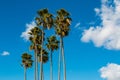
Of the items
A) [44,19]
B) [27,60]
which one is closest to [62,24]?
[44,19]

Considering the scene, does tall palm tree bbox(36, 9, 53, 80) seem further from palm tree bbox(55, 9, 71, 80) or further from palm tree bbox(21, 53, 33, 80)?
palm tree bbox(21, 53, 33, 80)

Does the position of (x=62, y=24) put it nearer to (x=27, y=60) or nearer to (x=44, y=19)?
(x=44, y=19)

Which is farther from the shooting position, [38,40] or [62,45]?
[38,40]

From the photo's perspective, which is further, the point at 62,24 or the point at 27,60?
the point at 27,60

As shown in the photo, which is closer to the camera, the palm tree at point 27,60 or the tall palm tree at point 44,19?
the tall palm tree at point 44,19

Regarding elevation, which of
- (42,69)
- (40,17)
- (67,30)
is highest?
(40,17)

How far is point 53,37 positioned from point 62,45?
9.25m

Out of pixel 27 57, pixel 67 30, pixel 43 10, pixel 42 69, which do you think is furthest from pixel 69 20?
pixel 27 57

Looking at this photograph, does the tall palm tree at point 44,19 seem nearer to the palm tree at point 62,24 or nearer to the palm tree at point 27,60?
the palm tree at point 62,24

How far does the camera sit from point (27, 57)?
304 feet

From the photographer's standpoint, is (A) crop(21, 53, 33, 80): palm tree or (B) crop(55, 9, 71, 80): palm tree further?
(A) crop(21, 53, 33, 80): palm tree

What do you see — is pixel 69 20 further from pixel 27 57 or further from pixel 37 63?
pixel 27 57

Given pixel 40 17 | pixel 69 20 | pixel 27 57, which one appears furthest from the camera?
pixel 27 57

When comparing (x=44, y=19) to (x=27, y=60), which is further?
(x=27, y=60)
